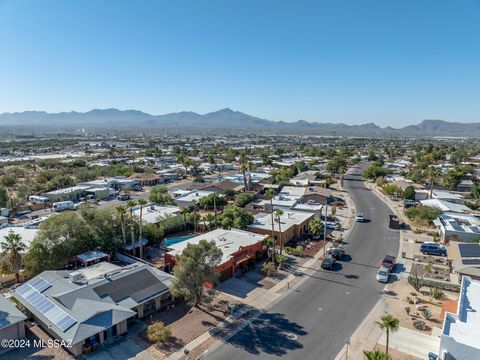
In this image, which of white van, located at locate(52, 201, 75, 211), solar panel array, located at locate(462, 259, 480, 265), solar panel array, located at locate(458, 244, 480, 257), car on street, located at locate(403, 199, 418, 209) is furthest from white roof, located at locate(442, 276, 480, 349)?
white van, located at locate(52, 201, 75, 211)

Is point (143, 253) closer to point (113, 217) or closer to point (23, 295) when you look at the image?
point (113, 217)

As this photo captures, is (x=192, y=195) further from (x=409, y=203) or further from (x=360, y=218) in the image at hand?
(x=409, y=203)

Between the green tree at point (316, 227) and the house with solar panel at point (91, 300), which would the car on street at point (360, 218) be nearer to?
the green tree at point (316, 227)

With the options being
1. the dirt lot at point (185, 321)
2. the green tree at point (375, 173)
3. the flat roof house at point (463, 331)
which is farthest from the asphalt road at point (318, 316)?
the green tree at point (375, 173)

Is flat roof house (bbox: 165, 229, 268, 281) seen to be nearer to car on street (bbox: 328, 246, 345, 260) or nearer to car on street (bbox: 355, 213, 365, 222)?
car on street (bbox: 328, 246, 345, 260)

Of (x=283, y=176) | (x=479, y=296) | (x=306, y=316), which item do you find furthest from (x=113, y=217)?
(x=283, y=176)

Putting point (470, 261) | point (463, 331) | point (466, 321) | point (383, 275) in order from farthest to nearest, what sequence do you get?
point (470, 261)
point (383, 275)
point (466, 321)
point (463, 331)

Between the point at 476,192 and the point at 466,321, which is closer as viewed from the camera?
the point at 466,321

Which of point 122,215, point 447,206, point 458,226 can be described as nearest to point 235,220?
point 122,215

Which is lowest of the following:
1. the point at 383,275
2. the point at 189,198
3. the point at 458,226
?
the point at 383,275
